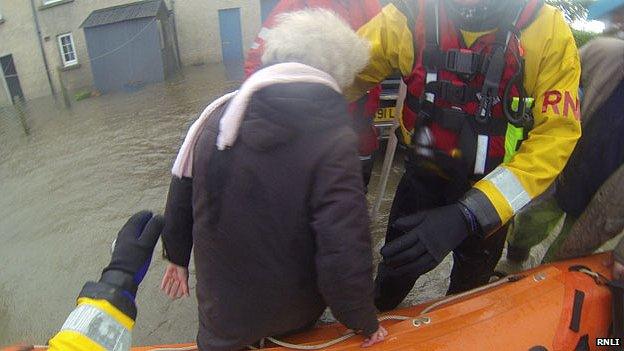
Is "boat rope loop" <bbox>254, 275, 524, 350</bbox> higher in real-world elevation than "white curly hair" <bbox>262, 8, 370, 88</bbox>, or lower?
lower

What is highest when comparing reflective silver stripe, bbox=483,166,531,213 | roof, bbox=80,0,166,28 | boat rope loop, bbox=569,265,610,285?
reflective silver stripe, bbox=483,166,531,213

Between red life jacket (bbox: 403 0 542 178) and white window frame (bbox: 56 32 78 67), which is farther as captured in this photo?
white window frame (bbox: 56 32 78 67)

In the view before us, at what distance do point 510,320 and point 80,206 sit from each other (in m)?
5.03

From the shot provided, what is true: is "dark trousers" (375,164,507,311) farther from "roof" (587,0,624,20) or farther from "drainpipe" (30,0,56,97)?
"drainpipe" (30,0,56,97)

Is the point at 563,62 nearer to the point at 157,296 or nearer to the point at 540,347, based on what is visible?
the point at 540,347

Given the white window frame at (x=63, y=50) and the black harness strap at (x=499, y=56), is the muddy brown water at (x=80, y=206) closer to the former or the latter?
the black harness strap at (x=499, y=56)

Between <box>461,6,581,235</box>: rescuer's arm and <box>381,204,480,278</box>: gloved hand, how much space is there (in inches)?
2.0

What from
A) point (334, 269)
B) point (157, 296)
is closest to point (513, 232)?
point (334, 269)

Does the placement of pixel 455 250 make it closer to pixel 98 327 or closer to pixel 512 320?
pixel 512 320

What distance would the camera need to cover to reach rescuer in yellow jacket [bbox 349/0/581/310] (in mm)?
1630

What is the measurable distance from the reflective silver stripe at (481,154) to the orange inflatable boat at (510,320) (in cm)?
51

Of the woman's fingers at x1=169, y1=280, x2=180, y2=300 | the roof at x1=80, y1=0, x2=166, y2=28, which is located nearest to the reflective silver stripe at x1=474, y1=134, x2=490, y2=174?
the woman's fingers at x1=169, y1=280, x2=180, y2=300

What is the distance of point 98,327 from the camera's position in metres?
1.17

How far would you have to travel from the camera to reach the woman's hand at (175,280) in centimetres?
187
